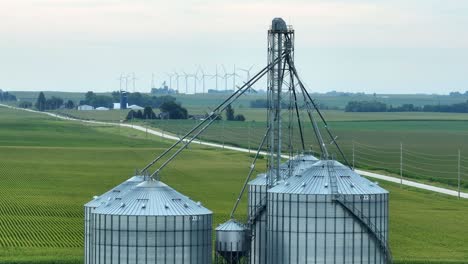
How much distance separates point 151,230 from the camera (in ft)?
217

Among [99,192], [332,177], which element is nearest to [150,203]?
[332,177]

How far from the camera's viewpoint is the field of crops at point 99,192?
3831 inches

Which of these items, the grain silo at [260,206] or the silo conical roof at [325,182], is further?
the grain silo at [260,206]

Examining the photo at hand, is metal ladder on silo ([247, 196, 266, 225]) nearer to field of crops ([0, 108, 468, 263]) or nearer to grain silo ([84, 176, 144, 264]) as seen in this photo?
grain silo ([84, 176, 144, 264])

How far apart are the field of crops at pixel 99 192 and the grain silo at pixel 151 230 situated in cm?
1979

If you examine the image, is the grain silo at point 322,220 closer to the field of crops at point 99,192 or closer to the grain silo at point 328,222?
the grain silo at point 328,222

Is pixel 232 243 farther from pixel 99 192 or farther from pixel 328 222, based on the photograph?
pixel 99 192

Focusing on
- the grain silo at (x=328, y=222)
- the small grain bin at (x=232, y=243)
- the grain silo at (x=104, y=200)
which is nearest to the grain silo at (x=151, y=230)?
the grain silo at (x=104, y=200)

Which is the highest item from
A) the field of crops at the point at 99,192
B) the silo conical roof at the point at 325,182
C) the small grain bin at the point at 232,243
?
the silo conical roof at the point at 325,182

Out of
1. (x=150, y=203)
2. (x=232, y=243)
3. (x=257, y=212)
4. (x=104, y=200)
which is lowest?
(x=232, y=243)

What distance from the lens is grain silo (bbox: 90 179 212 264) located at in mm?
66250

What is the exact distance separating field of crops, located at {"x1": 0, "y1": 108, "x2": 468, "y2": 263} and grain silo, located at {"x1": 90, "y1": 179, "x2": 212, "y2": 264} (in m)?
19.8

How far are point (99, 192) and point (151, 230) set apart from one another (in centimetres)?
6558

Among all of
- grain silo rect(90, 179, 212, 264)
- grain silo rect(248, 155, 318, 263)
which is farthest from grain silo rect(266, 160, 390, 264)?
grain silo rect(90, 179, 212, 264)
